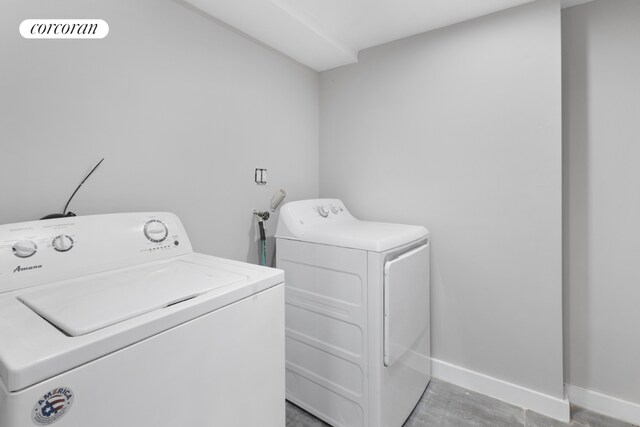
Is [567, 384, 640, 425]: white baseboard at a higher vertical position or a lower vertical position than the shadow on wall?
lower

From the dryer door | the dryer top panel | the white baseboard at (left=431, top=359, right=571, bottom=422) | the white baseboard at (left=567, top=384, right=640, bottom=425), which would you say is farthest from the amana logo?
the white baseboard at (left=567, top=384, right=640, bottom=425)

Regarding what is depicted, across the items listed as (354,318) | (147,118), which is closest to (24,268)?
(147,118)

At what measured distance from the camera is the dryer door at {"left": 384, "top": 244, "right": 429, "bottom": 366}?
4.72ft

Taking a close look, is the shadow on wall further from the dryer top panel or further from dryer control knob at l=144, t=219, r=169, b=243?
dryer control knob at l=144, t=219, r=169, b=243

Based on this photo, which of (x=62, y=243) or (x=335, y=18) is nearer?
(x=62, y=243)

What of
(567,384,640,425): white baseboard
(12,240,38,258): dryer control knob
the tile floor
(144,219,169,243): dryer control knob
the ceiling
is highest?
the ceiling

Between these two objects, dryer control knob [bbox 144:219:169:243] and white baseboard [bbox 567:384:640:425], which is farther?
white baseboard [bbox 567:384:640:425]

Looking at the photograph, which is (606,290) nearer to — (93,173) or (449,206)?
(449,206)

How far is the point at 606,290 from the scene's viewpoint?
66.1 inches

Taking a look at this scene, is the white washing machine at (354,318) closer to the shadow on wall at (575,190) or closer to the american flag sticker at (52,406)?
the shadow on wall at (575,190)

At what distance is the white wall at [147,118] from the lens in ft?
3.62

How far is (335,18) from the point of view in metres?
1.84

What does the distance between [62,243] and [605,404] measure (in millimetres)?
2687

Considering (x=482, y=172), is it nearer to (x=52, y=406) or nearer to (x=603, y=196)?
(x=603, y=196)
